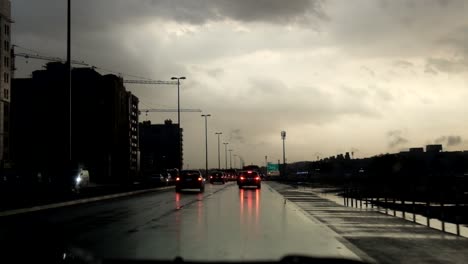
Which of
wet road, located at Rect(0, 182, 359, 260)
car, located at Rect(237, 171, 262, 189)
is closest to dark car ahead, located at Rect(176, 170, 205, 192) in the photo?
car, located at Rect(237, 171, 262, 189)

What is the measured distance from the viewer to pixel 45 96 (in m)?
169

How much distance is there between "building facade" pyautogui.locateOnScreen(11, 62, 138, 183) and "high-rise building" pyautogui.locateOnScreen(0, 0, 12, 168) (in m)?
9.59

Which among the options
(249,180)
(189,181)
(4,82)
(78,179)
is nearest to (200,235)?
(189,181)

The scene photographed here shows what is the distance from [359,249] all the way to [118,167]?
576 ft

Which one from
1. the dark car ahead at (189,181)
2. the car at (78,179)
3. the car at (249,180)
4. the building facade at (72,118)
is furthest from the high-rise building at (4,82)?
the dark car ahead at (189,181)

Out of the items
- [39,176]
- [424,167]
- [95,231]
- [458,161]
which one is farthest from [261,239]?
[458,161]

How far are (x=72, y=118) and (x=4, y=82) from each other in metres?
20.4

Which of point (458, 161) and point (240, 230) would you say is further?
point (458, 161)

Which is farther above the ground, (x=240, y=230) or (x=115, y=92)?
(x=115, y=92)

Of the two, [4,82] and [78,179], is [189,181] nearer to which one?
[78,179]

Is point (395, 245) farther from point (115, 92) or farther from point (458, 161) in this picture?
point (458, 161)

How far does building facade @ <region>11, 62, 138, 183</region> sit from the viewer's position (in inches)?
6358

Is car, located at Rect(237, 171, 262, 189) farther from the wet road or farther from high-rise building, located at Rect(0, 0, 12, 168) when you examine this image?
high-rise building, located at Rect(0, 0, 12, 168)

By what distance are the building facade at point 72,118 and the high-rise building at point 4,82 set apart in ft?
31.5
